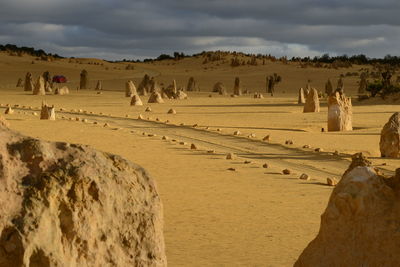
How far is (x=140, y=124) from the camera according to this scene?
23656 millimetres

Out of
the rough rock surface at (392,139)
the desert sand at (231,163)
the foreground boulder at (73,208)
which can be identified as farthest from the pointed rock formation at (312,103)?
the foreground boulder at (73,208)

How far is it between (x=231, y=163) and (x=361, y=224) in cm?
922

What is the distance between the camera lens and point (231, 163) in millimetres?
13859

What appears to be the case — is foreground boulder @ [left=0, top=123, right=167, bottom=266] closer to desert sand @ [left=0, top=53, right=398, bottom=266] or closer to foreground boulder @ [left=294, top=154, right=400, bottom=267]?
foreground boulder @ [left=294, top=154, right=400, bottom=267]

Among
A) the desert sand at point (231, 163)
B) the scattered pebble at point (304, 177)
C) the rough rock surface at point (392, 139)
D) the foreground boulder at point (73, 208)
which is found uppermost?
the foreground boulder at point (73, 208)

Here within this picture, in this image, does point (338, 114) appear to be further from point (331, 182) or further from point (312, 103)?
point (331, 182)

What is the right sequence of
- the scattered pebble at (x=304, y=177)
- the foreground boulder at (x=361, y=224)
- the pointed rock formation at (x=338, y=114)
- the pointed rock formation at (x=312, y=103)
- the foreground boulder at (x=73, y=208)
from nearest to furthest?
the foreground boulder at (x=73, y=208), the foreground boulder at (x=361, y=224), the scattered pebble at (x=304, y=177), the pointed rock formation at (x=338, y=114), the pointed rock formation at (x=312, y=103)

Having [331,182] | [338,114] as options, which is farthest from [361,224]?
[338,114]

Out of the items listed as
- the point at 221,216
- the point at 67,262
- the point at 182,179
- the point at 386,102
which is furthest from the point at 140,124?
the point at 67,262

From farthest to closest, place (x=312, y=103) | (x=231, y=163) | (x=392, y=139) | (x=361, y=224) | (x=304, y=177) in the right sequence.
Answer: (x=312, y=103)
(x=392, y=139)
(x=231, y=163)
(x=304, y=177)
(x=361, y=224)

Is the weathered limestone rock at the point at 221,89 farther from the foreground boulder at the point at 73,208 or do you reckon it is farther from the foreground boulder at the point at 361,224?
the foreground boulder at the point at 73,208

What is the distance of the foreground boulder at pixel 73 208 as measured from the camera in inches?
138

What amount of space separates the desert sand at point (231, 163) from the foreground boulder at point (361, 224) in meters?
1.82

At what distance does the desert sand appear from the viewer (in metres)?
7.48
